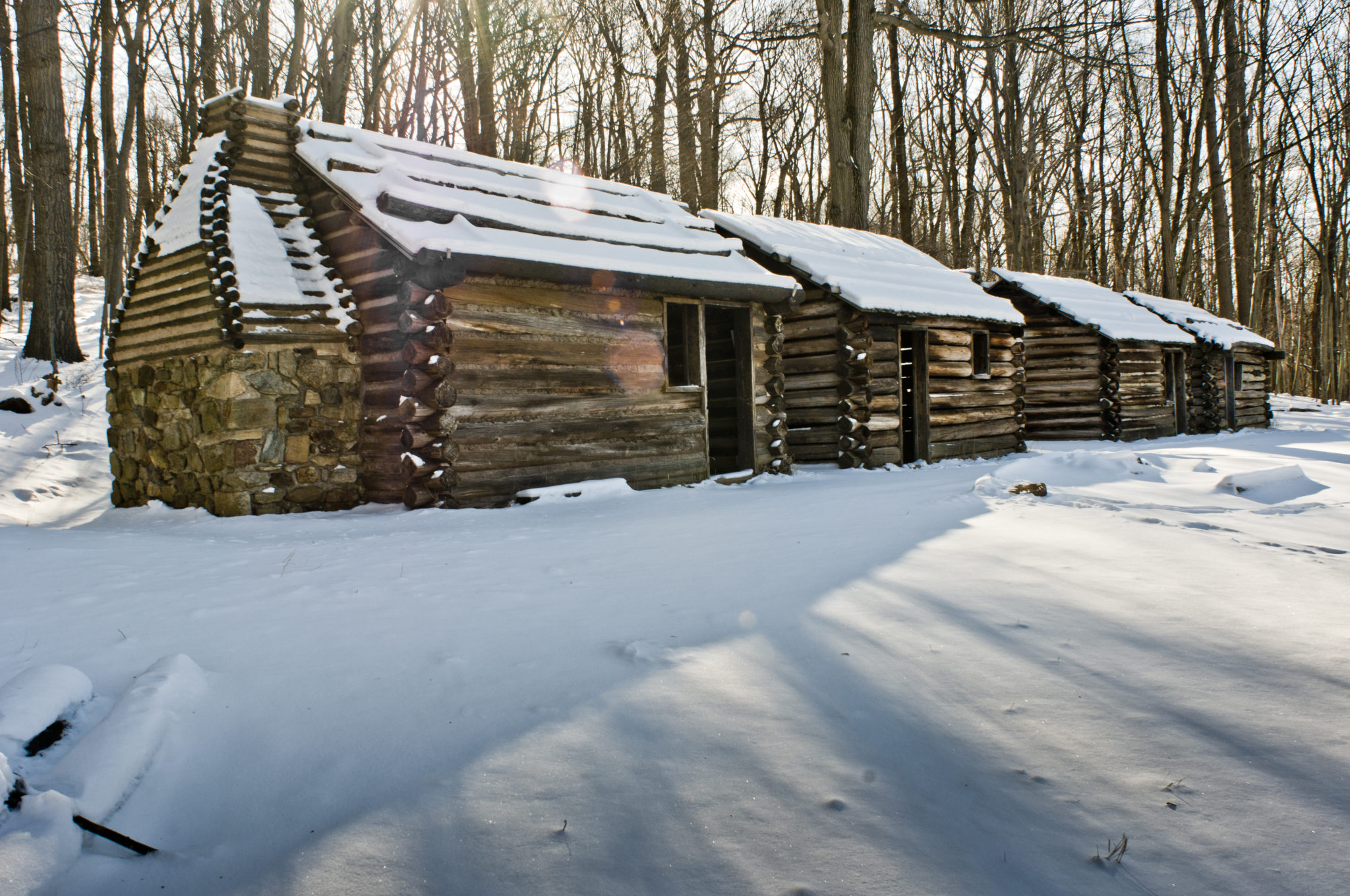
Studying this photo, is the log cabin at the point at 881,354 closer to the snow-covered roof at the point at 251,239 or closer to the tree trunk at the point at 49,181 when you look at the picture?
the snow-covered roof at the point at 251,239

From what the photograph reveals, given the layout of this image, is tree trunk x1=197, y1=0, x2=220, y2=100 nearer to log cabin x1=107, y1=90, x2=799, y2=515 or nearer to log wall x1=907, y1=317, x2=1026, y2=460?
log cabin x1=107, y1=90, x2=799, y2=515

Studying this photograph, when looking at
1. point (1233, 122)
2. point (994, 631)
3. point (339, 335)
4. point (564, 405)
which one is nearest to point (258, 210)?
point (339, 335)

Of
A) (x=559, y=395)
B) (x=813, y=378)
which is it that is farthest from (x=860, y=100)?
(x=559, y=395)

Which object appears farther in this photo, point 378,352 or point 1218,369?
point 1218,369

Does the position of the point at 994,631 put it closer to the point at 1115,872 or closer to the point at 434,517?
A: the point at 1115,872

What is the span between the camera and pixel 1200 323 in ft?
68.4

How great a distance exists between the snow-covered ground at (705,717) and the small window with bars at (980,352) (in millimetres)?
9286

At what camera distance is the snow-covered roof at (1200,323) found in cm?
2016

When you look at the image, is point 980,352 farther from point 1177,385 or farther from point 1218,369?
point 1218,369

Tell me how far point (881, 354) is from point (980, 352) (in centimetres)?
321

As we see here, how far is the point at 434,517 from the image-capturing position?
7.06 m

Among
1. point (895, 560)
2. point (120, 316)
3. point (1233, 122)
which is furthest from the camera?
point (1233, 122)

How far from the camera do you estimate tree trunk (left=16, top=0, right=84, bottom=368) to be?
13914 millimetres

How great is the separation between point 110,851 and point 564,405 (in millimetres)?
6844
